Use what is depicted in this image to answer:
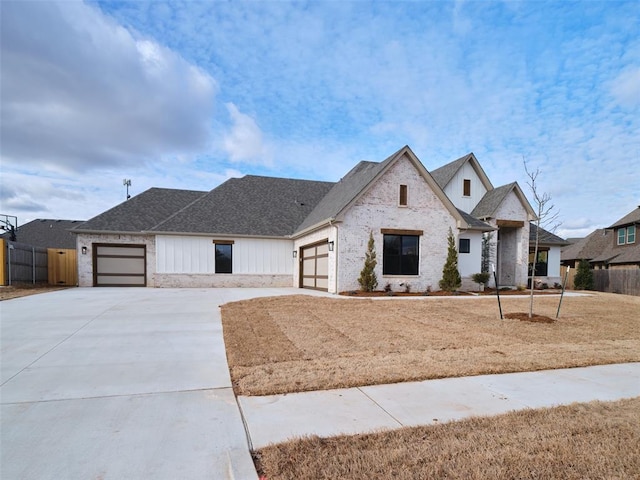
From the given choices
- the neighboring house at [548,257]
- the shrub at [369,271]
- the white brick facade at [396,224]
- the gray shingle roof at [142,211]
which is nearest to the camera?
the shrub at [369,271]

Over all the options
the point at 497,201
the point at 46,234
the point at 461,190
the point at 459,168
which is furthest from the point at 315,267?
the point at 46,234

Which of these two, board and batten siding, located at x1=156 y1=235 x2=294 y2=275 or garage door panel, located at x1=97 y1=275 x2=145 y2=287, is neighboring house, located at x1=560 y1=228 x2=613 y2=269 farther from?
garage door panel, located at x1=97 y1=275 x2=145 y2=287

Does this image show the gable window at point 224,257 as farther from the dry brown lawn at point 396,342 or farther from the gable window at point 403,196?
the gable window at point 403,196

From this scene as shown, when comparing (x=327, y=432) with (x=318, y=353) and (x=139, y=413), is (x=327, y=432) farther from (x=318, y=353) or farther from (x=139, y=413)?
(x=318, y=353)

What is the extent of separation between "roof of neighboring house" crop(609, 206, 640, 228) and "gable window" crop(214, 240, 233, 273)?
30210mm

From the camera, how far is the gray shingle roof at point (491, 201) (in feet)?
66.4

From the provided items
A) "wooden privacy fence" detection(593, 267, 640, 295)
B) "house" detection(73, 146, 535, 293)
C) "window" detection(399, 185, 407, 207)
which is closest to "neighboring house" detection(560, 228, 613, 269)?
"wooden privacy fence" detection(593, 267, 640, 295)

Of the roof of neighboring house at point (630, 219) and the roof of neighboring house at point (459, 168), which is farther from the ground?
the roof of neighboring house at point (459, 168)

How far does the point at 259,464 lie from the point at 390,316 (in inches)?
306

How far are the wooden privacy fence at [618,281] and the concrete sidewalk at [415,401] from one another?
23.2 metres

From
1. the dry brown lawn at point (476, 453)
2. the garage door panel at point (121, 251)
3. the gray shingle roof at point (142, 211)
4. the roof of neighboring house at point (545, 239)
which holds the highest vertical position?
the gray shingle roof at point (142, 211)

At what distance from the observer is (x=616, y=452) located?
2.97 metres

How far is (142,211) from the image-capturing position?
868 inches

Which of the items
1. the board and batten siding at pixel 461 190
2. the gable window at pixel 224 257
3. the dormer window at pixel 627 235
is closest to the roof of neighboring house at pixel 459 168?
the board and batten siding at pixel 461 190
